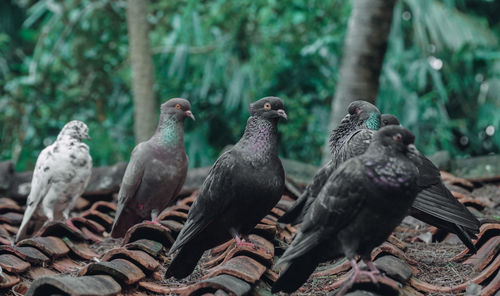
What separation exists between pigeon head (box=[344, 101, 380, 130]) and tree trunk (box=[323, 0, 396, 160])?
2.84 meters

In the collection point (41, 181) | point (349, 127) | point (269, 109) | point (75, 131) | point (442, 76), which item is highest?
point (269, 109)

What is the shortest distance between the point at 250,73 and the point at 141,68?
10.3 ft

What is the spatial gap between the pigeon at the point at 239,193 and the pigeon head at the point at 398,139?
94 cm

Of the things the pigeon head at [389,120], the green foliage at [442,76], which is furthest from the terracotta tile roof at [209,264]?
the green foliage at [442,76]

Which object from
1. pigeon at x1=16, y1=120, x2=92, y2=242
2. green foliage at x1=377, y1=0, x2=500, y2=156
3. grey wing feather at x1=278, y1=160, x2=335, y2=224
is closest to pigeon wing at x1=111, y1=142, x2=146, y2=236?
pigeon at x1=16, y1=120, x2=92, y2=242

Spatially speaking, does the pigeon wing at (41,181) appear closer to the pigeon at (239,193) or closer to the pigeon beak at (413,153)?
the pigeon at (239,193)

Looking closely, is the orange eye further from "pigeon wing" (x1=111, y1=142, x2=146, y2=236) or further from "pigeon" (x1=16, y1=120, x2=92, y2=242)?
"pigeon" (x1=16, y1=120, x2=92, y2=242)

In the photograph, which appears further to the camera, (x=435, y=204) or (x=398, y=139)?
(x=435, y=204)

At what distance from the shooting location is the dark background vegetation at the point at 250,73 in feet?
34.2

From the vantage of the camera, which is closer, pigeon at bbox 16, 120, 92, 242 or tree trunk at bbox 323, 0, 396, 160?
pigeon at bbox 16, 120, 92, 242

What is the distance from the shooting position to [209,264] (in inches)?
131

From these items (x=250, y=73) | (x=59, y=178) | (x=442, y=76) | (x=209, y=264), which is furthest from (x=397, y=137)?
(x=442, y=76)

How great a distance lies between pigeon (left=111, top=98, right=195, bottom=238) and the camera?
427 centimetres

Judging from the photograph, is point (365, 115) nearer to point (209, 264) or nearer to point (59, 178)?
point (209, 264)
